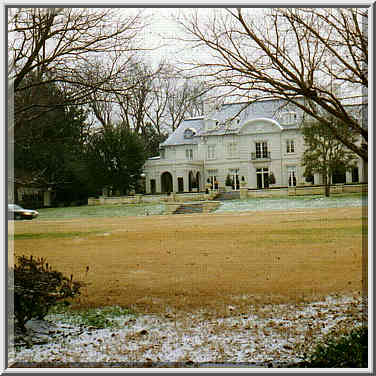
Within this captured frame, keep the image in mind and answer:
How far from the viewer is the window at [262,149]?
11.9ft

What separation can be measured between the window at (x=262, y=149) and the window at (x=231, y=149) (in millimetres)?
166

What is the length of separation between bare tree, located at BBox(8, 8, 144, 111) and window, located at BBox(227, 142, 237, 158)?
910 mm

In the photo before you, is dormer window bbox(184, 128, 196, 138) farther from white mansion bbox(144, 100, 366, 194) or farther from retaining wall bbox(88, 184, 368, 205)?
retaining wall bbox(88, 184, 368, 205)

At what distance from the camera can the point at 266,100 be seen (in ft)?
11.3

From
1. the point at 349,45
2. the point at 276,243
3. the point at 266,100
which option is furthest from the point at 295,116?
the point at 276,243

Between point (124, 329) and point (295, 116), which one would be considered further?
point (295, 116)

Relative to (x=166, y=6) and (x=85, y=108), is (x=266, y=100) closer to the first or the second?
(x=166, y=6)

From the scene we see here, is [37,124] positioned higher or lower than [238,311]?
higher

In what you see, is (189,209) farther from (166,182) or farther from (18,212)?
(18,212)

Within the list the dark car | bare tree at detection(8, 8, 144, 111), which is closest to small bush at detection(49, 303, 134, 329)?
the dark car

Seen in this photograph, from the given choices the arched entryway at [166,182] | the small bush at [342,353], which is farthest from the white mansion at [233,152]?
the small bush at [342,353]

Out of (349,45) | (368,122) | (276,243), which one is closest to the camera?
(368,122)

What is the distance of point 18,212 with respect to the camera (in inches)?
140

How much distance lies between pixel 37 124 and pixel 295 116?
A: 6.11ft
